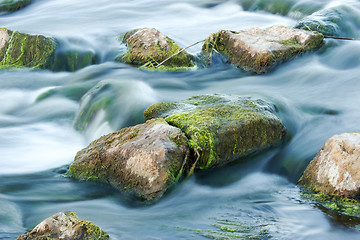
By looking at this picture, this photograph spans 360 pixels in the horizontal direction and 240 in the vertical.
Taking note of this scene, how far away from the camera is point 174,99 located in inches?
238

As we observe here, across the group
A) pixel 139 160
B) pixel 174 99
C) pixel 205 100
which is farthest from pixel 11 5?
pixel 139 160

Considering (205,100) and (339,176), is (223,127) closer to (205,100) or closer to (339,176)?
(205,100)

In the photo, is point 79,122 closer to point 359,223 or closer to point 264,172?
point 264,172

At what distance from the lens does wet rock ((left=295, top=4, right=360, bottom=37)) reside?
8195 mm

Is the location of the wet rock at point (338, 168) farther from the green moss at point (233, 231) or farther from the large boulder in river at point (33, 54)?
the large boulder in river at point (33, 54)

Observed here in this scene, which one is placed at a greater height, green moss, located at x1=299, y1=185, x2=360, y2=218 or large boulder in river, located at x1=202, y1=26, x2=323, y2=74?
large boulder in river, located at x1=202, y1=26, x2=323, y2=74

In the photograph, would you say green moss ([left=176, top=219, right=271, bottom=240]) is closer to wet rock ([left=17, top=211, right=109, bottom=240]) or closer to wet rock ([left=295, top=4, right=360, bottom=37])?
wet rock ([left=17, top=211, right=109, bottom=240])

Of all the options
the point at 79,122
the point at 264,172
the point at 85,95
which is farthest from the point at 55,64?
the point at 264,172

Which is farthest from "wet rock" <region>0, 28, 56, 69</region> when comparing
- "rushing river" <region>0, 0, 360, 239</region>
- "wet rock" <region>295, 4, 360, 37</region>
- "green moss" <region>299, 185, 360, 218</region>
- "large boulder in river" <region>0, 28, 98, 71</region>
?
"green moss" <region>299, 185, 360, 218</region>

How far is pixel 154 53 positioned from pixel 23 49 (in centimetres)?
A: 248

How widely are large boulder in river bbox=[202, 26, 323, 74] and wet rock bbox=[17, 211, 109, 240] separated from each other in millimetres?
4619

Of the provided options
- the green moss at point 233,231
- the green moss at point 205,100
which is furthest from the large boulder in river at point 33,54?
the green moss at point 233,231

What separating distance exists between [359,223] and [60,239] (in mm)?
2175

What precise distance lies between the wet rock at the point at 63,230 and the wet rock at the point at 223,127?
1.56 metres
